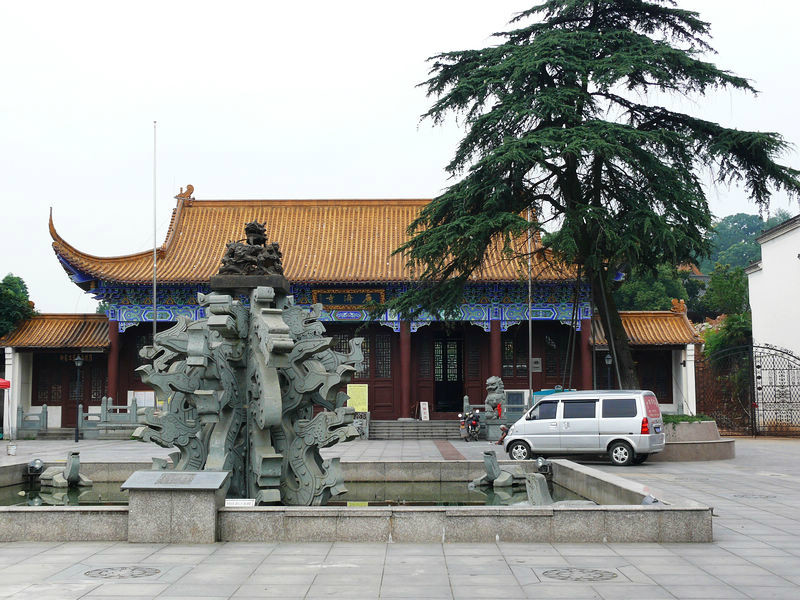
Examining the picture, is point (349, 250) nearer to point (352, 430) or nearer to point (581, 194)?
point (581, 194)

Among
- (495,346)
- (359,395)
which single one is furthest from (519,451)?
(359,395)

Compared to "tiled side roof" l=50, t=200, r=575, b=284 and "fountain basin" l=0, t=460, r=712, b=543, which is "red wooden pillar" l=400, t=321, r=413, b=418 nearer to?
"tiled side roof" l=50, t=200, r=575, b=284

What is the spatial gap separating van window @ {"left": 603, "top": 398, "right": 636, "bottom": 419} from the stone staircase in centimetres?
1117

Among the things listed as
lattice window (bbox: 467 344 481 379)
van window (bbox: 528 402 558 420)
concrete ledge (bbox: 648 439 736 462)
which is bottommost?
concrete ledge (bbox: 648 439 736 462)

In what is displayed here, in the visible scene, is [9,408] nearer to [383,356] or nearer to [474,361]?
Answer: [383,356]

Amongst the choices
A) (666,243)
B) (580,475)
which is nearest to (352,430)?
(580,475)

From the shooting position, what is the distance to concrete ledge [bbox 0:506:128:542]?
8.21 metres

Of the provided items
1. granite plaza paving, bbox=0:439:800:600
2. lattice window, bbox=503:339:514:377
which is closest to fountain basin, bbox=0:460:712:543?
granite plaza paving, bbox=0:439:800:600

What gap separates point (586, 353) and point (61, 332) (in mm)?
18584

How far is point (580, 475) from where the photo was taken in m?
12.1

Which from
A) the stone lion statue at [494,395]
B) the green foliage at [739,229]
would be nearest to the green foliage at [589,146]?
the stone lion statue at [494,395]

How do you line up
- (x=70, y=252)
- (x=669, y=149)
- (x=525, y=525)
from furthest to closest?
(x=70, y=252) < (x=669, y=149) < (x=525, y=525)

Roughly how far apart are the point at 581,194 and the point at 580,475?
32.0 feet

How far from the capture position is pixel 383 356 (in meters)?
30.4
